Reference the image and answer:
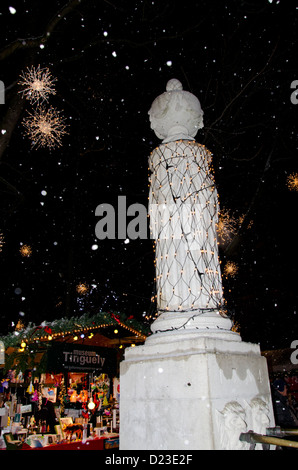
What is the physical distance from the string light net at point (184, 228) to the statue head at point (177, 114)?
0.36 metres

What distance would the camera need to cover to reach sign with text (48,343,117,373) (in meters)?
8.40

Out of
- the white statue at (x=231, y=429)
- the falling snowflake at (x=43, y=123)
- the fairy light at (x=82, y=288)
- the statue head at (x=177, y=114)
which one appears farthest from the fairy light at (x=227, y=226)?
the white statue at (x=231, y=429)

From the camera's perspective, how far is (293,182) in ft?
56.0

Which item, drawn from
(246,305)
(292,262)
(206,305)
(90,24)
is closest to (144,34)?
(90,24)

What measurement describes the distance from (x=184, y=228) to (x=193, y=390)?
71.5 inches

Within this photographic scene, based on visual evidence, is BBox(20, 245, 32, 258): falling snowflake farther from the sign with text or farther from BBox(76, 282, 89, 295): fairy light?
the sign with text

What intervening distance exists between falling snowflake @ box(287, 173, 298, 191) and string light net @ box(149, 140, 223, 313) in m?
14.2

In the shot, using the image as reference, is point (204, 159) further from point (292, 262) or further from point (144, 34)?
point (292, 262)

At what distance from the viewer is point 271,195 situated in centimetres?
1778

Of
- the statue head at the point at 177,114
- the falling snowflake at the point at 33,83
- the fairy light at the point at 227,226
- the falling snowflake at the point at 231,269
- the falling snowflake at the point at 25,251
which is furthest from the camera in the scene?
the falling snowflake at the point at 231,269

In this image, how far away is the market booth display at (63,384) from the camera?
8.22 meters

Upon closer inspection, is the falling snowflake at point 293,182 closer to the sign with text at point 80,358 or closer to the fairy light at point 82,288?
the sign with text at point 80,358

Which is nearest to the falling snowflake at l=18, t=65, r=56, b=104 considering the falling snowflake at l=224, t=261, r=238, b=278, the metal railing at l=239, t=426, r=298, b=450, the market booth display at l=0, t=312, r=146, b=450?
the market booth display at l=0, t=312, r=146, b=450
